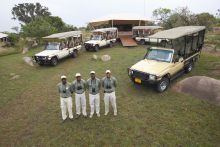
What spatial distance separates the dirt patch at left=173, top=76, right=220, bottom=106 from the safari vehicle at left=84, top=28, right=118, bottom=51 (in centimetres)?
1263

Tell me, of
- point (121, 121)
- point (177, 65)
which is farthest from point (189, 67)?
point (121, 121)

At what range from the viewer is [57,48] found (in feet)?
53.3

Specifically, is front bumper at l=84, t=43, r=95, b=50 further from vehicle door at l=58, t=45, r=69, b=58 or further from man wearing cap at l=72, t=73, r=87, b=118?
man wearing cap at l=72, t=73, r=87, b=118

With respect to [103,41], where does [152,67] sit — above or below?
below

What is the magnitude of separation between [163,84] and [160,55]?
177 centimetres

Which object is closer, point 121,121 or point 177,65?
point 121,121

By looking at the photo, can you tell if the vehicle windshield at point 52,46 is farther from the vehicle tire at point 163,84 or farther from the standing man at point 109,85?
the standing man at point 109,85

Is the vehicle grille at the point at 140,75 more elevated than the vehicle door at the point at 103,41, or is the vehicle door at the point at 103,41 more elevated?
the vehicle door at the point at 103,41

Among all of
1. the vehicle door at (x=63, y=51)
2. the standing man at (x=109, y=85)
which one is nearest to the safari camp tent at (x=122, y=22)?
the vehicle door at (x=63, y=51)

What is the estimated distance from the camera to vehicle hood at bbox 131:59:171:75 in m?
9.22

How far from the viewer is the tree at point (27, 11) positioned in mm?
56344

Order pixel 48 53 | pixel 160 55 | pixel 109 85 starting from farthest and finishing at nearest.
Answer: pixel 48 53
pixel 160 55
pixel 109 85

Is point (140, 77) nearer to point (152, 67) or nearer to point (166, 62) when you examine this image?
point (152, 67)

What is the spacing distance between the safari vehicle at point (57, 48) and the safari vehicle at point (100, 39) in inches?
95.6
